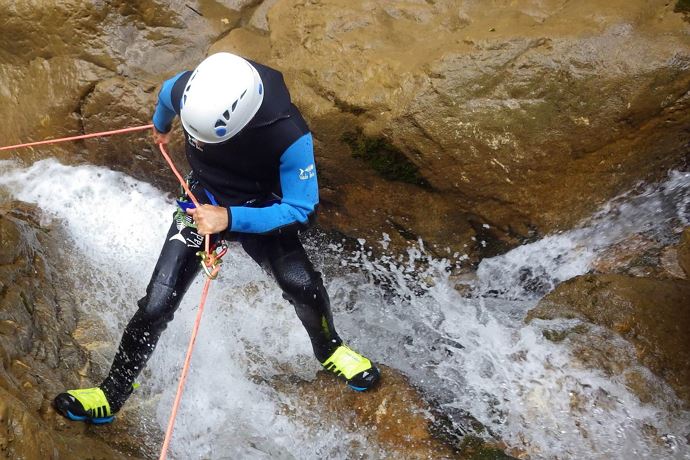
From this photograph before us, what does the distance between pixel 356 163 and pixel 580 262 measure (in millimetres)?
1713

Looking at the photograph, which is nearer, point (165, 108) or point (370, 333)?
point (165, 108)

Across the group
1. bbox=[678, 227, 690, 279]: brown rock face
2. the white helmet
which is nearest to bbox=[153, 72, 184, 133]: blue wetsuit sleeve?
the white helmet

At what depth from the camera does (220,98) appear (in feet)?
9.23

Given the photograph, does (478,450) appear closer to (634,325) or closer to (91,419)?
(634,325)

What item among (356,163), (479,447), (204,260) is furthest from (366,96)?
(479,447)

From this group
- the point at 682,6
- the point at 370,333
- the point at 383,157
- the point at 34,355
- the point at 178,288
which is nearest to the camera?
the point at 178,288

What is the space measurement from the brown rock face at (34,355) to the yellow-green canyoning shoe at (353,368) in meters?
1.30

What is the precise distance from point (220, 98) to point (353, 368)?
1836mm

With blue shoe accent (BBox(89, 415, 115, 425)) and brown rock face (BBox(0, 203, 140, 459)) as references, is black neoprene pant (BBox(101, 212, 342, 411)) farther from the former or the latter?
brown rock face (BBox(0, 203, 140, 459))

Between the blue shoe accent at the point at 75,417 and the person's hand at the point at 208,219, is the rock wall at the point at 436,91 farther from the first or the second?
the blue shoe accent at the point at 75,417

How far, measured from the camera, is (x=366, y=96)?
4086 mm

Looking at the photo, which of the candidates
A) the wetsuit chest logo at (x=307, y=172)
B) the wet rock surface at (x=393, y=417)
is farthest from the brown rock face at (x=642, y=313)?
the wetsuit chest logo at (x=307, y=172)

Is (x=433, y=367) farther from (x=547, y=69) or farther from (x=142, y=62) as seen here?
(x=142, y=62)

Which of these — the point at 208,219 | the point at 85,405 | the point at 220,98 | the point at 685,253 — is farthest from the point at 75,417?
the point at 685,253
